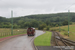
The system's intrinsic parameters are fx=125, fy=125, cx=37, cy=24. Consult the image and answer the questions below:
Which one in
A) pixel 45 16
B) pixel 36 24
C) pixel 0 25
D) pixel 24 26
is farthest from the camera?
pixel 45 16

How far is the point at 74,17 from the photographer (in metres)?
115

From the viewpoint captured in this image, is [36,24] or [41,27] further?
[36,24]

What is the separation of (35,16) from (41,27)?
64.4 meters

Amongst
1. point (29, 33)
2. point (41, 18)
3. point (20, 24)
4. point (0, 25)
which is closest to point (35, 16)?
point (41, 18)

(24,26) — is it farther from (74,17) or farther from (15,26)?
(74,17)

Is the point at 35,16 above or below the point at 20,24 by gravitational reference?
above

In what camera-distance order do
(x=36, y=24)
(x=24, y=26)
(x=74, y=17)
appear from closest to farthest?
(x=74, y=17) < (x=24, y=26) < (x=36, y=24)

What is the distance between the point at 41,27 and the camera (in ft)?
414

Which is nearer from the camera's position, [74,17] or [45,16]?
[74,17]

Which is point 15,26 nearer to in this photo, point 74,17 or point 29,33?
point 74,17

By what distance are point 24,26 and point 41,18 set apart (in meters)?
58.2

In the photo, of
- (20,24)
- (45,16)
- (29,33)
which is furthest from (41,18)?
(29,33)

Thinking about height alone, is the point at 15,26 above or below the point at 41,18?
below

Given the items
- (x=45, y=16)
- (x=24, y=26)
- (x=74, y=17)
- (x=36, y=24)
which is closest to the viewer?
(x=74, y=17)
